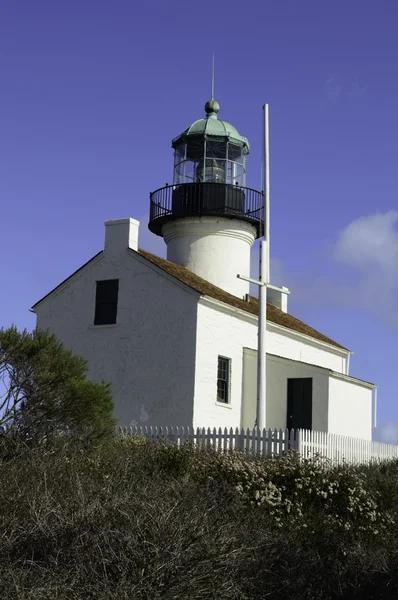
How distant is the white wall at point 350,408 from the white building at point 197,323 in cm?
3

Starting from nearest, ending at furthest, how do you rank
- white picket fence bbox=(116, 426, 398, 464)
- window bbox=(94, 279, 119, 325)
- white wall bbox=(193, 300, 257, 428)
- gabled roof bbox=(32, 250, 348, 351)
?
white picket fence bbox=(116, 426, 398, 464) < white wall bbox=(193, 300, 257, 428) < gabled roof bbox=(32, 250, 348, 351) < window bbox=(94, 279, 119, 325)

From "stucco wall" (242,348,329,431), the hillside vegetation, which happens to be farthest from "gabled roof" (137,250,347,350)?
the hillside vegetation

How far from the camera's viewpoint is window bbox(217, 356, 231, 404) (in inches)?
913

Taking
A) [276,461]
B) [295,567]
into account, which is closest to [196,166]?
[276,461]

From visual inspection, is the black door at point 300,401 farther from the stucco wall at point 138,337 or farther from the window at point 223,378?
the stucco wall at point 138,337

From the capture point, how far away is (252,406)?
24.1 meters

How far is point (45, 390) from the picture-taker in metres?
14.7

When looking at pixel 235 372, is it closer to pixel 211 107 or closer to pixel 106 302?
pixel 106 302

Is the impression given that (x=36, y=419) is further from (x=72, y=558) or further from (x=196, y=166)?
(x=196, y=166)

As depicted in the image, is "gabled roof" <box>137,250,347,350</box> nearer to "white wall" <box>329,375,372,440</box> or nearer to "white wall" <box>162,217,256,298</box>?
"white wall" <box>162,217,256,298</box>

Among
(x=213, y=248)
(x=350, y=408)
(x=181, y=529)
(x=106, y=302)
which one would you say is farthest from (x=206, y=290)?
(x=181, y=529)

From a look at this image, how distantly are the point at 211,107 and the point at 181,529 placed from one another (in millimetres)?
22281

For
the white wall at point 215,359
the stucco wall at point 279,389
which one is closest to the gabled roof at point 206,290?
the white wall at point 215,359

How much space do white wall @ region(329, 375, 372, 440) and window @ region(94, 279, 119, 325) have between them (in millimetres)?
6155
